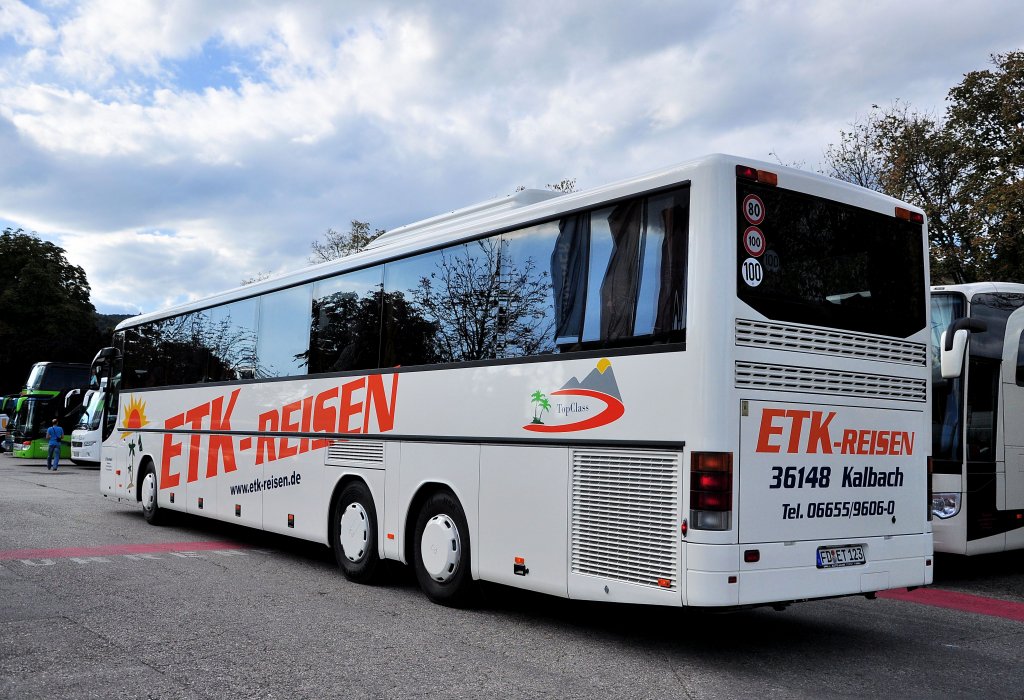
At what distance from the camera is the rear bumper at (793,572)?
6.22 m

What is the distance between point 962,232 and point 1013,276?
2117 mm

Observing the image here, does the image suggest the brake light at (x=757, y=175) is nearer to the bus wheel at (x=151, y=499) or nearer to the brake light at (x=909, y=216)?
the brake light at (x=909, y=216)

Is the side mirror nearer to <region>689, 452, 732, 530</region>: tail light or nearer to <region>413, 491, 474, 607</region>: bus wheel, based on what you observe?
<region>689, 452, 732, 530</region>: tail light

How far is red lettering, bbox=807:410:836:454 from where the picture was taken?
272 inches

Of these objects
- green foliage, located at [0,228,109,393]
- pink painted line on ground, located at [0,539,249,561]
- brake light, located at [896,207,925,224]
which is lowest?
pink painted line on ground, located at [0,539,249,561]

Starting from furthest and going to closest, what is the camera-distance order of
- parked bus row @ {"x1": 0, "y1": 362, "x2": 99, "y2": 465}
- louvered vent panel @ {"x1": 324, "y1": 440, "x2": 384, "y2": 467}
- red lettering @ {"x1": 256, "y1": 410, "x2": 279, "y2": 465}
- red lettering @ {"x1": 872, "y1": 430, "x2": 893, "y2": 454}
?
parked bus row @ {"x1": 0, "y1": 362, "x2": 99, "y2": 465}, red lettering @ {"x1": 256, "y1": 410, "x2": 279, "y2": 465}, louvered vent panel @ {"x1": 324, "y1": 440, "x2": 384, "y2": 467}, red lettering @ {"x1": 872, "y1": 430, "x2": 893, "y2": 454}

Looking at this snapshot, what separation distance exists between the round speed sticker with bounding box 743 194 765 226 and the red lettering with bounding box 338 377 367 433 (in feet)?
15.8

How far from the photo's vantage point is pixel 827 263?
23.7 feet

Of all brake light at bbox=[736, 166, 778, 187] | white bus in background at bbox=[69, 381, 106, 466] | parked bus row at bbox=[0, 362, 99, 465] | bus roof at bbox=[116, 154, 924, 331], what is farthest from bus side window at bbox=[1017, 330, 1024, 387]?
parked bus row at bbox=[0, 362, 99, 465]

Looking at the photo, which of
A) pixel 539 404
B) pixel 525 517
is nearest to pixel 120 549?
pixel 525 517

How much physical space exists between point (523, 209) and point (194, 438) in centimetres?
779

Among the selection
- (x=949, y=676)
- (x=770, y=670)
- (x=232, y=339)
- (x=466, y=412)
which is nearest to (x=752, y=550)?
(x=770, y=670)

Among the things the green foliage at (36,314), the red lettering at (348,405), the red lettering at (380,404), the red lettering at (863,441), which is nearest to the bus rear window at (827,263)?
the red lettering at (863,441)

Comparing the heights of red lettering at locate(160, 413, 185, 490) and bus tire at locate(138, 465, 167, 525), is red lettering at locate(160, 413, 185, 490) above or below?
above
